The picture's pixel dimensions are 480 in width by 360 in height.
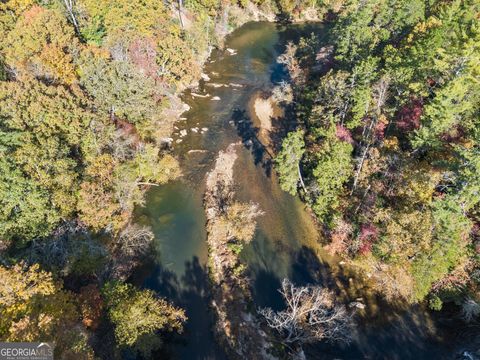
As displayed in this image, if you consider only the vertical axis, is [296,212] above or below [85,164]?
below

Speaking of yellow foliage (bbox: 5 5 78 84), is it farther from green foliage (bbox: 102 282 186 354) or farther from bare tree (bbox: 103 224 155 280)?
green foliage (bbox: 102 282 186 354)

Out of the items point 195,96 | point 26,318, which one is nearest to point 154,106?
point 195,96

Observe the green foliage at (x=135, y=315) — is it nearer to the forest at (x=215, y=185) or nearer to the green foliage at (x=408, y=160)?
the forest at (x=215, y=185)

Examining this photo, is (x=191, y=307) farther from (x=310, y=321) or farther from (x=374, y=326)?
(x=374, y=326)

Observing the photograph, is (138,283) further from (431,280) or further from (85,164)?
(431,280)

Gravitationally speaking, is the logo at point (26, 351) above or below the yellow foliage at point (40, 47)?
below

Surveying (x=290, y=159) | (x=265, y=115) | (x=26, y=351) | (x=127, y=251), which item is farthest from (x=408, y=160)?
(x=26, y=351)

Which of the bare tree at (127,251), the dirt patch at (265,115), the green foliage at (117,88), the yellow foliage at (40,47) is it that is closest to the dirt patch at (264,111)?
the dirt patch at (265,115)
